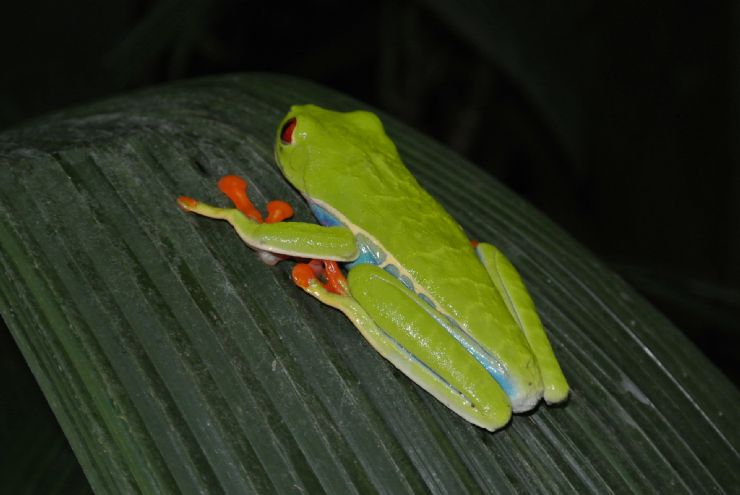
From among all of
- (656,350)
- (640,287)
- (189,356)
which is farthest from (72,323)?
(640,287)

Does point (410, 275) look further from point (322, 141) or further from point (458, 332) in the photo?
point (322, 141)

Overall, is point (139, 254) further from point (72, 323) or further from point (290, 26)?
point (290, 26)

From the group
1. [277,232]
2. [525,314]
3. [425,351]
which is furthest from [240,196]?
[525,314]

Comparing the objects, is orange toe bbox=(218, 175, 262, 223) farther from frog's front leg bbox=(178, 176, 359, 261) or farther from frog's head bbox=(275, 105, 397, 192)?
frog's head bbox=(275, 105, 397, 192)

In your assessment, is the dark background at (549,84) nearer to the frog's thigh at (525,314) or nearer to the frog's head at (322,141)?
the frog's head at (322,141)

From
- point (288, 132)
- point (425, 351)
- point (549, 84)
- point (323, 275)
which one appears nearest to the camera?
point (425, 351)

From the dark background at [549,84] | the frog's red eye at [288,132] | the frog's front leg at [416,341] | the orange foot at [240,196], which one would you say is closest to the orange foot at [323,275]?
the frog's front leg at [416,341]
